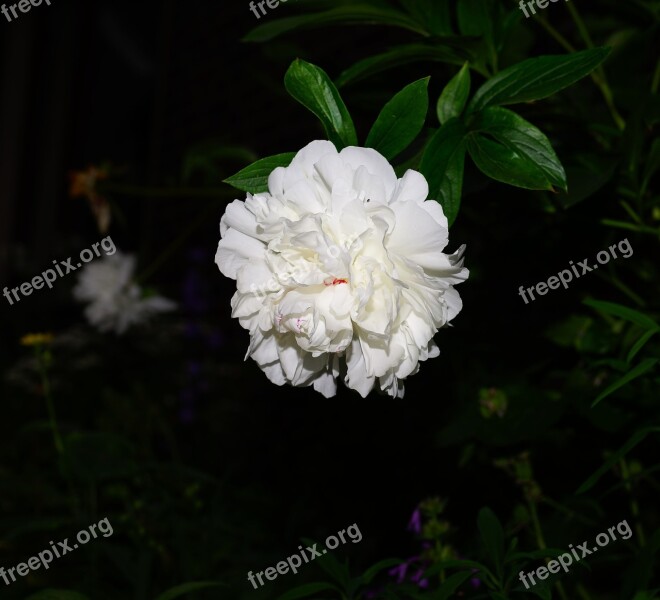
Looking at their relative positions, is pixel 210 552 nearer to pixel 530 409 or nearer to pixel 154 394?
pixel 530 409

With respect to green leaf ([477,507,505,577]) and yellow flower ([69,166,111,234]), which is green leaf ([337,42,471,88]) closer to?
green leaf ([477,507,505,577])

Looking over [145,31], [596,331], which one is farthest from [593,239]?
[145,31]

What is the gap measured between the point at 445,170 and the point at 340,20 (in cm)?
30

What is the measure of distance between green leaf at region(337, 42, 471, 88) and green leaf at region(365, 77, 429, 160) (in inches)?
4.9

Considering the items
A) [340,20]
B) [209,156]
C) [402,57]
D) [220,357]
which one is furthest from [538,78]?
[220,357]

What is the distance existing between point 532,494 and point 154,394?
1.88 m

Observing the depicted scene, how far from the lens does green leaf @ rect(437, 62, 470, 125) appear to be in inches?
25.3

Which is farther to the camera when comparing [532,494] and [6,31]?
[6,31]

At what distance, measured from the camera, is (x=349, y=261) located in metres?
0.55

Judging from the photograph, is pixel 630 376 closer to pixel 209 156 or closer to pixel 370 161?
pixel 370 161

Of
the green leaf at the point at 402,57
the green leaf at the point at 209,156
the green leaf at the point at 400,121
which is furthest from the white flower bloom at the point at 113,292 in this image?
the green leaf at the point at 400,121

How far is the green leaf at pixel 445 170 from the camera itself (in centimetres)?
59

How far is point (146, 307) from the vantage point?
64.2 inches

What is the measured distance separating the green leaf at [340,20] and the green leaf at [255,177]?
0.25 meters
